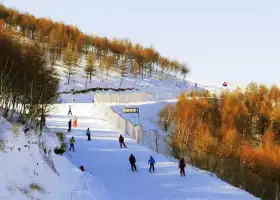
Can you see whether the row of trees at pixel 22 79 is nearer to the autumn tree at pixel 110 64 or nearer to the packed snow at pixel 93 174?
the packed snow at pixel 93 174

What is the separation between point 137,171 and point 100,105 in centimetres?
2668

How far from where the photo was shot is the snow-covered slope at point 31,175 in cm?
1040

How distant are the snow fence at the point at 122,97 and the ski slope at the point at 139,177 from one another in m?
25.3

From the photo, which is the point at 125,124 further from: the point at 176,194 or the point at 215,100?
the point at 215,100

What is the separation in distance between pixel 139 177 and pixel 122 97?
37952mm

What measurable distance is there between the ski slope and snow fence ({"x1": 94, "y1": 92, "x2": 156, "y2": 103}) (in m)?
25.3

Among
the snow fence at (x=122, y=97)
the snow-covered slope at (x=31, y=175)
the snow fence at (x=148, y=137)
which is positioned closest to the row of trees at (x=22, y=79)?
the snow-covered slope at (x=31, y=175)

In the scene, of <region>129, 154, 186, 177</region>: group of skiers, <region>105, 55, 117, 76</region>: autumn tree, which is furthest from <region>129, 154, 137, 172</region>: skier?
<region>105, 55, 117, 76</region>: autumn tree

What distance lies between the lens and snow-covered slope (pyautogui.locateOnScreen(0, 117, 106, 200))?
10.4 meters

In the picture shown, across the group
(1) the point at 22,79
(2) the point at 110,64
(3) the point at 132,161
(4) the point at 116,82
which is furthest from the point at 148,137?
(2) the point at 110,64

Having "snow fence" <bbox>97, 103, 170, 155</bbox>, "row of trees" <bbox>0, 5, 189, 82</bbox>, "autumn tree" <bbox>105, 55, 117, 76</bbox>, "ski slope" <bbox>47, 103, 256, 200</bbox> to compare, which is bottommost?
"ski slope" <bbox>47, 103, 256, 200</bbox>

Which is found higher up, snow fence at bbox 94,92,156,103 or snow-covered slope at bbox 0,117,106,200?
snow fence at bbox 94,92,156,103

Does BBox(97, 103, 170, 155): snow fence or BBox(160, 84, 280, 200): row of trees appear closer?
BBox(97, 103, 170, 155): snow fence

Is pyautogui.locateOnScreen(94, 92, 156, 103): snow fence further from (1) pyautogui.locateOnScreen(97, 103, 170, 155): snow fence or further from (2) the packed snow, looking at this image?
(2) the packed snow
